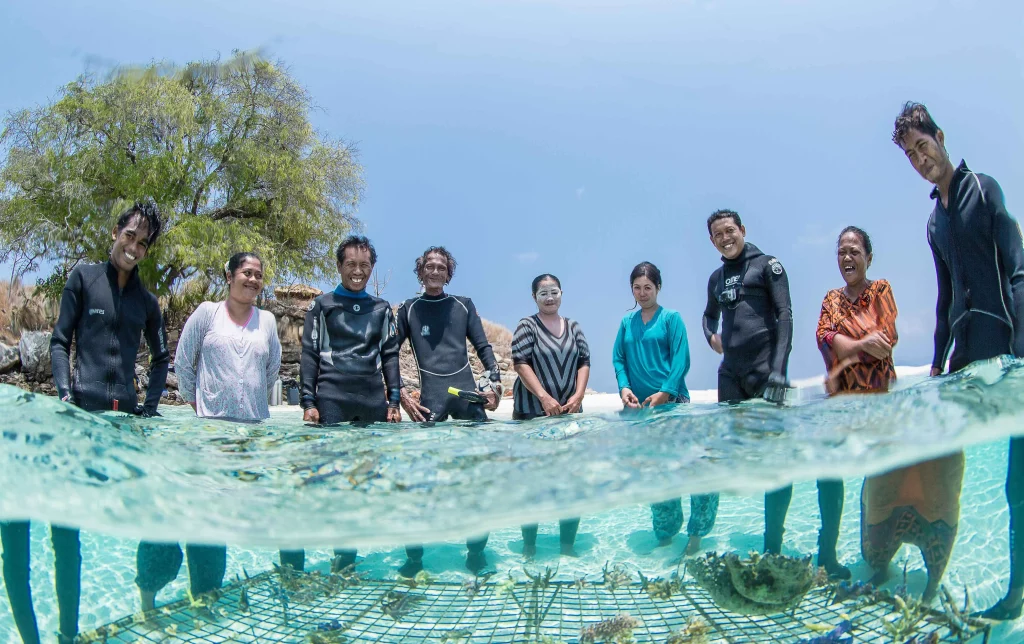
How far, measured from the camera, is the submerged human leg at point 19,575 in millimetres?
3934

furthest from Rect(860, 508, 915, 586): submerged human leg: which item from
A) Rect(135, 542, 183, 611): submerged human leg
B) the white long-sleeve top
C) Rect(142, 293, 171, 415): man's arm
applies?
Rect(142, 293, 171, 415): man's arm

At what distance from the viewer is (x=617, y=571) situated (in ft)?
12.7

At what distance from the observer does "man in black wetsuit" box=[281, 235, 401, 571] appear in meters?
4.67

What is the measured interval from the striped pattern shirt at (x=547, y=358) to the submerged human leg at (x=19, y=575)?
10.3ft

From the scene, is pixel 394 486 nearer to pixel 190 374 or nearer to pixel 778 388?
pixel 190 374

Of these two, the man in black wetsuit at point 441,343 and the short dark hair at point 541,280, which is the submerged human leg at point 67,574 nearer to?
the man in black wetsuit at point 441,343

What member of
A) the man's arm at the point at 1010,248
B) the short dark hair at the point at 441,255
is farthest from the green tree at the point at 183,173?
the man's arm at the point at 1010,248

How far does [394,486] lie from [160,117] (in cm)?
2410

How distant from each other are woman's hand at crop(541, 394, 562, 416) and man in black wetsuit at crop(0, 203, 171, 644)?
2403 mm

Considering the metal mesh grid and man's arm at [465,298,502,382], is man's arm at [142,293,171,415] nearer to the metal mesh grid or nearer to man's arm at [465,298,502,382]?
the metal mesh grid

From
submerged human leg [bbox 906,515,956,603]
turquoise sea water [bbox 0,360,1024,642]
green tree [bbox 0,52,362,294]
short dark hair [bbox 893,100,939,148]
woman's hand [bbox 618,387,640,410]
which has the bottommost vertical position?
submerged human leg [bbox 906,515,956,603]

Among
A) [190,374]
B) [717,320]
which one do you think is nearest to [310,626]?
[190,374]

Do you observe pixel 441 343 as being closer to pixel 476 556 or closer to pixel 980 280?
pixel 476 556

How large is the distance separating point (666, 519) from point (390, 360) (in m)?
2.13
